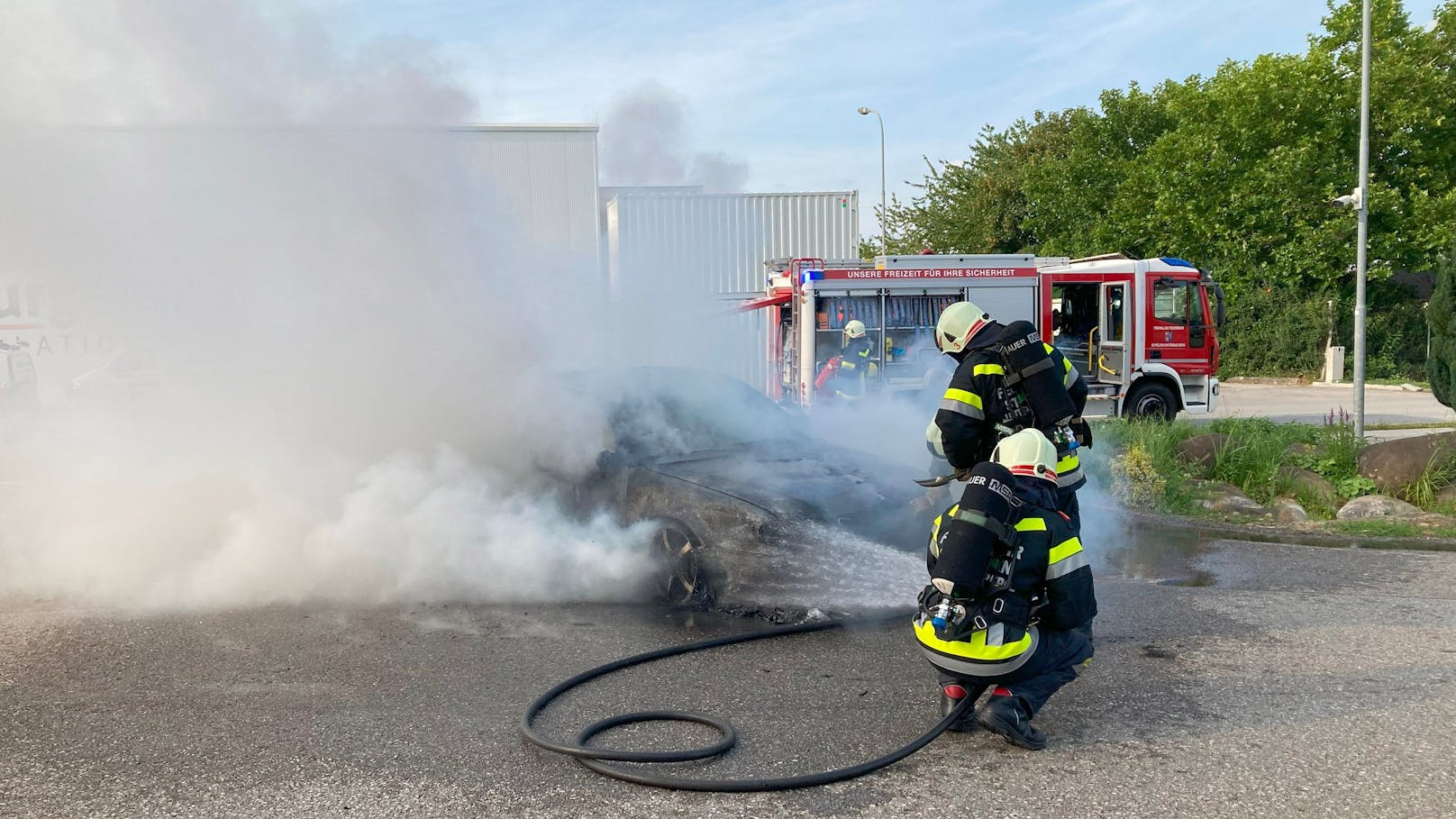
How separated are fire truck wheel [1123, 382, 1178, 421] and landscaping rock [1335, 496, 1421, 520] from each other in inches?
233

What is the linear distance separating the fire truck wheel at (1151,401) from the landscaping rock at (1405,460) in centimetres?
533

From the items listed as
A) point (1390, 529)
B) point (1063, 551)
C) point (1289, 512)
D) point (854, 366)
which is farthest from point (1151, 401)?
point (1063, 551)

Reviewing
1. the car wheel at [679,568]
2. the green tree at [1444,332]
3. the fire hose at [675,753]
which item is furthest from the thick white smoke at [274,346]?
the green tree at [1444,332]

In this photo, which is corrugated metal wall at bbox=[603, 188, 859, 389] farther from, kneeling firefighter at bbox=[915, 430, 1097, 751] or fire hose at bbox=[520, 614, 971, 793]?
kneeling firefighter at bbox=[915, 430, 1097, 751]

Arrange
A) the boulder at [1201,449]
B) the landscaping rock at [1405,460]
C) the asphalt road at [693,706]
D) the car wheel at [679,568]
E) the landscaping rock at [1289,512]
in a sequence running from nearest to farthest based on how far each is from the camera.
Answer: the asphalt road at [693,706] < the car wheel at [679,568] < the landscaping rock at [1289,512] < the landscaping rock at [1405,460] < the boulder at [1201,449]

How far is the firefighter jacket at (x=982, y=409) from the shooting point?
4.69 metres

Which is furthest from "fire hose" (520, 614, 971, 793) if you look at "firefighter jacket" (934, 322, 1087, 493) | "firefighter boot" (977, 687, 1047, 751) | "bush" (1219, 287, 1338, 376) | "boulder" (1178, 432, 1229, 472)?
"bush" (1219, 287, 1338, 376)

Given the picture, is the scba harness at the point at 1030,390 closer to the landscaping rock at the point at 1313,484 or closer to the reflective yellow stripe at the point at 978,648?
the reflective yellow stripe at the point at 978,648

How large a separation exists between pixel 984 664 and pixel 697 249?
6759 mm

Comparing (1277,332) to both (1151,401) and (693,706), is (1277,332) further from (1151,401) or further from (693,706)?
(693,706)

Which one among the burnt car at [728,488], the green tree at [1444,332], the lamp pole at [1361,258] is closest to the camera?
the burnt car at [728,488]

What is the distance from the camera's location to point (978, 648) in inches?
151

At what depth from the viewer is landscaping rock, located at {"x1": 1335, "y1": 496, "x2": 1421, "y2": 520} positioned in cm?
869

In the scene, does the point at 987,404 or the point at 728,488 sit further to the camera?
the point at 728,488
